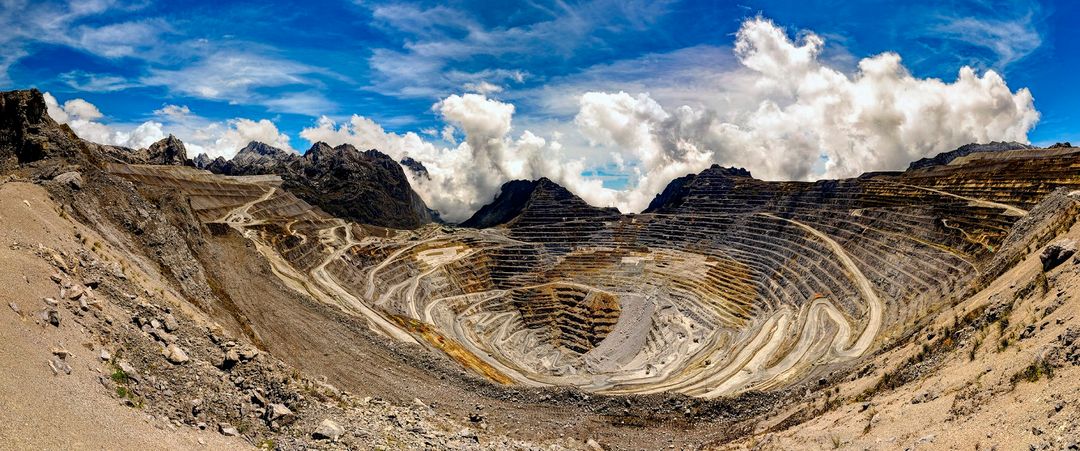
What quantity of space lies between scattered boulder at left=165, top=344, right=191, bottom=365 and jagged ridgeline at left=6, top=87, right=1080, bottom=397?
30527mm

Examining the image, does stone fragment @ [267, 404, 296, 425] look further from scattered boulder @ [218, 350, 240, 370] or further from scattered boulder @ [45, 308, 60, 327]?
scattered boulder @ [45, 308, 60, 327]

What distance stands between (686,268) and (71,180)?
369ft

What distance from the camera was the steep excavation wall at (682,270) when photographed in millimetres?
72688

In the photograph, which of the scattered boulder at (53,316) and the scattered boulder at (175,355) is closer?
the scattered boulder at (53,316)

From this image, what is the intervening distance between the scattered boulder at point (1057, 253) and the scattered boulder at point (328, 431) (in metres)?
45.8

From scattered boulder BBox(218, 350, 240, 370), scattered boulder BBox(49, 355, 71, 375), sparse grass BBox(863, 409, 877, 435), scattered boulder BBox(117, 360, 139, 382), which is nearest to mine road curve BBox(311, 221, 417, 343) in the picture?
scattered boulder BBox(218, 350, 240, 370)

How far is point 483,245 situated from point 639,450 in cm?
11740

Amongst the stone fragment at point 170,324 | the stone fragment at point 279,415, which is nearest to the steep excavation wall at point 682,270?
the stone fragment at point 170,324

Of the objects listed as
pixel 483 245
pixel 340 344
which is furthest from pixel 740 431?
pixel 483 245

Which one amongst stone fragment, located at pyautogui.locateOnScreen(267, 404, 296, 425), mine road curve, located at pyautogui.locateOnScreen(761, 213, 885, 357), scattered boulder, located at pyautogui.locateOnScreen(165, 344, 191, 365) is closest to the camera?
scattered boulder, located at pyautogui.locateOnScreen(165, 344, 191, 365)

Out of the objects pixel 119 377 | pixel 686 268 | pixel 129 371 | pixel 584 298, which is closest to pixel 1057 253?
pixel 129 371

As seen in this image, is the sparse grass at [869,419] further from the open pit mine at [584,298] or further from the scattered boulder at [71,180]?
the scattered boulder at [71,180]

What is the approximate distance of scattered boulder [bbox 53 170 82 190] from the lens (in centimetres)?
4038

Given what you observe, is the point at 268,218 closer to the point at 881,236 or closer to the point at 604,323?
the point at 604,323
